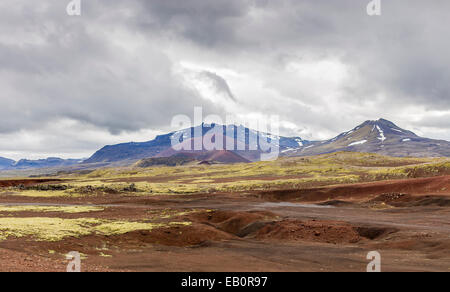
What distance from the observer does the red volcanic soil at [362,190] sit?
72938 mm

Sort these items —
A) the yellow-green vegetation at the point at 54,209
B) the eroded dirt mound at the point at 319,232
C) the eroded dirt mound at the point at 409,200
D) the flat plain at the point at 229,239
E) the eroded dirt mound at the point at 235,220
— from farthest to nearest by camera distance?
the eroded dirt mound at the point at 409,200
the yellow-green vegetation at the point at 54,209
the eroded dirt mound at the point at 235,220
the eroded dirt mound at the point at 319,232
the flat plain at the point at 229,239

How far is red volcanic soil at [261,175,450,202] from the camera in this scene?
239 ft

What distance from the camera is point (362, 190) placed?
78.5m

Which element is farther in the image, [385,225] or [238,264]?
[385,225]

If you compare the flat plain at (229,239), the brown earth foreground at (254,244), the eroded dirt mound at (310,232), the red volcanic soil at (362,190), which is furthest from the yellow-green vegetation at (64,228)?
the red volcanic soil at (362,190)

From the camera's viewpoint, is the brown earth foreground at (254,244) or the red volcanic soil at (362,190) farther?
the red volcanic soil at (362,190)

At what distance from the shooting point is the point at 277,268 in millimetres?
22625

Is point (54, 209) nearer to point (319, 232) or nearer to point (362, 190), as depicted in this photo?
point (319, 232)

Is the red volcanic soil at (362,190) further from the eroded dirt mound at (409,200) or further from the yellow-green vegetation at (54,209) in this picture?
the yellow-green vegetation at (54,209)

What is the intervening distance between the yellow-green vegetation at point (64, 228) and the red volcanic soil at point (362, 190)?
4390 centimetres
